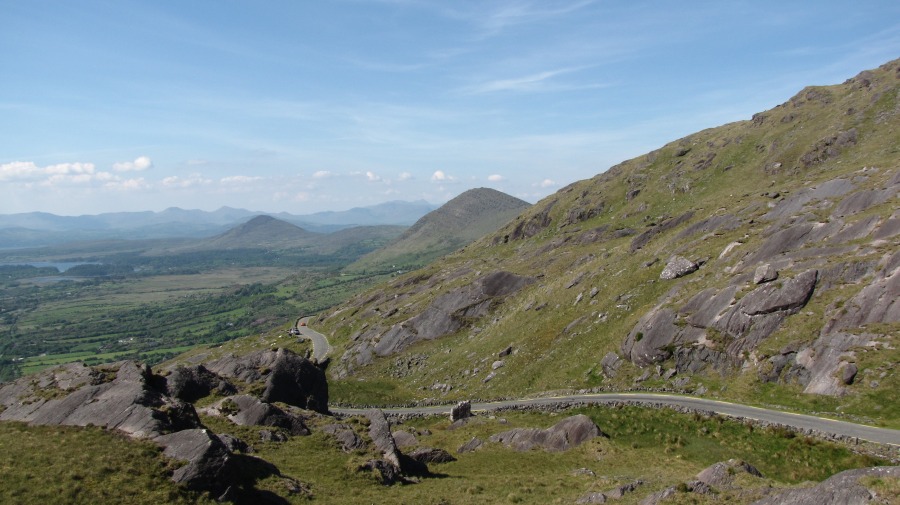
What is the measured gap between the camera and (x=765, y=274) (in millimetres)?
57875

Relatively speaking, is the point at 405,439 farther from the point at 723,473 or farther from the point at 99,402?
the point at 723,473

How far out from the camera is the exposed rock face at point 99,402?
30958 mm

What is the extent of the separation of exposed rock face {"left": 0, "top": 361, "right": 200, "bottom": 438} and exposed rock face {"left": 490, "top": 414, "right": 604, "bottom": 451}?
28743 millimetres

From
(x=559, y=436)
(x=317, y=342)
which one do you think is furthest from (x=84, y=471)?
(x=317, y=342)

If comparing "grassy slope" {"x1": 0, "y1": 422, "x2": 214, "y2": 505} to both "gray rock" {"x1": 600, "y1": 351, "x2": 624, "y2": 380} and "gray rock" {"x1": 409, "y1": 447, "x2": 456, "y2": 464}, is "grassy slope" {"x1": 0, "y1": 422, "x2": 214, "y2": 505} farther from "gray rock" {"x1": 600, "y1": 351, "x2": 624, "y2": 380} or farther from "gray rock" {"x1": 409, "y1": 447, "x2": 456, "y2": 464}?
"gray rock" {"x1": 600, "y1": 351, "x2": 624, "y2": 380}

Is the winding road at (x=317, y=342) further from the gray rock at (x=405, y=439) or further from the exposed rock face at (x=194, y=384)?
the exposed rock face at (x=194, y=384)

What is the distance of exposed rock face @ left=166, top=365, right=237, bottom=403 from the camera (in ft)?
147

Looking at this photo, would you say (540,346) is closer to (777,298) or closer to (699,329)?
(699,329)

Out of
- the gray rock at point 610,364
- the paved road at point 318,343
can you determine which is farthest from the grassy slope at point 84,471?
the paved road at point 318,343

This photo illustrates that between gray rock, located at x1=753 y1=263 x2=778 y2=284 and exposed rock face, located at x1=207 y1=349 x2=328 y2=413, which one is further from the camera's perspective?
gray rock, located at x1=753 y1=263 x2=778 y2=284

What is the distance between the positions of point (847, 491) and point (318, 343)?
140 m

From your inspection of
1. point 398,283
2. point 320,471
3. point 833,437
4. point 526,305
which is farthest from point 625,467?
point 398,283

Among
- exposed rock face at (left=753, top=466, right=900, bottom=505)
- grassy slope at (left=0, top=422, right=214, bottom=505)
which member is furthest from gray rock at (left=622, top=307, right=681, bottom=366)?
grassy slope at (left=0, top=422, right=214, bottom=505)

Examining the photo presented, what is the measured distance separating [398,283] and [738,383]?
470ft
